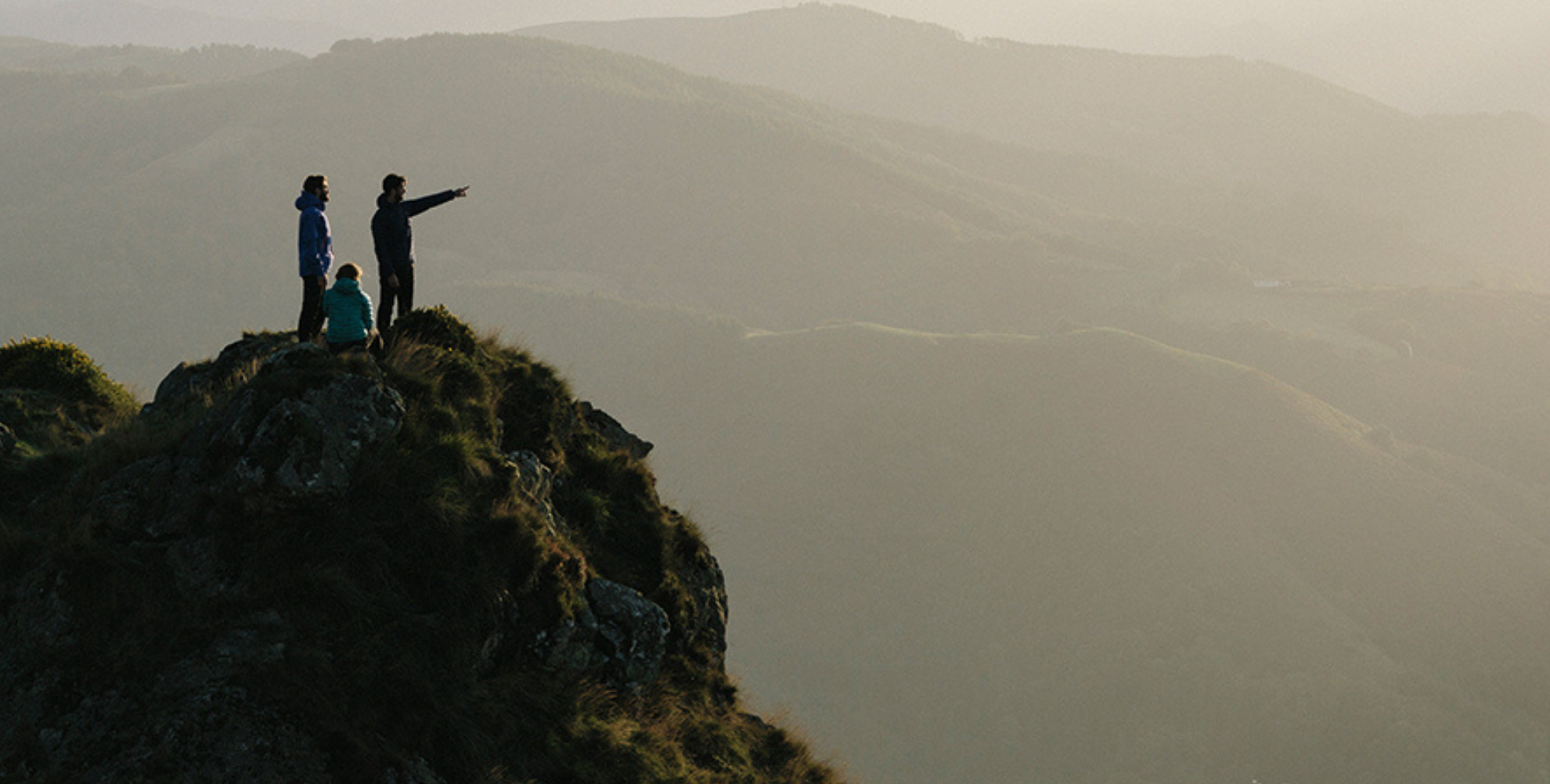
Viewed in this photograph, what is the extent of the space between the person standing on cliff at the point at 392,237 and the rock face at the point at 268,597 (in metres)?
2.56

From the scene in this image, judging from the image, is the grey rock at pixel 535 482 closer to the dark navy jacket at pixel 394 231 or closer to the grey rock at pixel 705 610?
the grey rock at pixel 705 610

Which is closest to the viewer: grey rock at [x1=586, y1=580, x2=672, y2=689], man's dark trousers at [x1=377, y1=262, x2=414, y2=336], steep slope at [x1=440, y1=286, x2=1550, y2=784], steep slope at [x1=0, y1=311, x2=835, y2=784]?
steep slope at [x1=0, y1=311, x2=835, y2=784]

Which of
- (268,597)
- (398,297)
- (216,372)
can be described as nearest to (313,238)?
(398,297)

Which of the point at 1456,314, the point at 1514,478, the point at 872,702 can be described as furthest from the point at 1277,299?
the point at 872,702

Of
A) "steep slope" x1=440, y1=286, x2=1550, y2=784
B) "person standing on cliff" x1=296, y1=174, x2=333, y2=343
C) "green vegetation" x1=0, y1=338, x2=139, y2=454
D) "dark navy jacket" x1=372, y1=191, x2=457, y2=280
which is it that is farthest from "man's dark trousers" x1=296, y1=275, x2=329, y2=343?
"steep slope" x1=440, y1=286, x2=1550, y2=784

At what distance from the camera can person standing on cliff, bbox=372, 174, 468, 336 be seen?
14.0m

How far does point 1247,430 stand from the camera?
90562 millimetres

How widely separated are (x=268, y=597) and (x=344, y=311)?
3766 millimetres

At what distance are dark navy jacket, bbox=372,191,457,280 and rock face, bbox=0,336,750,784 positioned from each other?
9.94 feet

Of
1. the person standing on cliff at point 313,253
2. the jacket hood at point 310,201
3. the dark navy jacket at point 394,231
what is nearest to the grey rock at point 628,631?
the person standing on cliff at point 313,253

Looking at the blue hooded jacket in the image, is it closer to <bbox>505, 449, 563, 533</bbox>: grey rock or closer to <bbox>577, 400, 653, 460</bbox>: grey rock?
<bbox>505, 449, 563, 533</bbox>: grey rock

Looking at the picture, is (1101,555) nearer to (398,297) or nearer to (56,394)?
(398,297)

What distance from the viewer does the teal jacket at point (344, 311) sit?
1215 centimetres

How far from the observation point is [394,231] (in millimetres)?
14016
